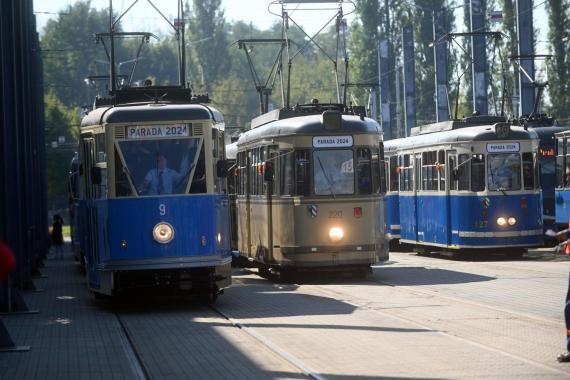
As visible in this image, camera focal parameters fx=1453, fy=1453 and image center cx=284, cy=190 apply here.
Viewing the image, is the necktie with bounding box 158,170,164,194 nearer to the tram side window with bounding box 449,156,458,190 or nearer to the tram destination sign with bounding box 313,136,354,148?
the tram destination sign with bounding box 313,136,354,148

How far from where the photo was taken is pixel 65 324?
61.3ft

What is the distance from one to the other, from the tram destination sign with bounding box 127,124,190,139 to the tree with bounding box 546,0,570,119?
183 feet

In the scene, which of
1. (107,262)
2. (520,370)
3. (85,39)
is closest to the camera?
(520,370)

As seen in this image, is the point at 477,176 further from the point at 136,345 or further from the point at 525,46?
the point at 136,345

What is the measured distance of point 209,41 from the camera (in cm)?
13238

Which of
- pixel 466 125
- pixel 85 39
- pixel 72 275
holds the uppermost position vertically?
pixel 85 39

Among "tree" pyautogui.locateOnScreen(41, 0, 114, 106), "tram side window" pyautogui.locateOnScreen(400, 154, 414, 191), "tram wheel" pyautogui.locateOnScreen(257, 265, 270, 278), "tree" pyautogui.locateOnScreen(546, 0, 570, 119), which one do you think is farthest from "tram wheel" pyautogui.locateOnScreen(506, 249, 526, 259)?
"tree" pyautogui.locateOnScreen(41, 0, 114, 106)

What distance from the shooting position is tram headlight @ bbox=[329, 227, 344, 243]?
24.9 m

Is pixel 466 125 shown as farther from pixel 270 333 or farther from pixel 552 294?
pixel 270 333

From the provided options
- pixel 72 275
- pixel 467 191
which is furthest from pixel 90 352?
pixel 72 275

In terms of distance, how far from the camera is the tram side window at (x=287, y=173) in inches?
992

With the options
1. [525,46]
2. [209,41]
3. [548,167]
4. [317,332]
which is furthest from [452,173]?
[209,41]

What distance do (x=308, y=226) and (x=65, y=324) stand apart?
709 centimetres

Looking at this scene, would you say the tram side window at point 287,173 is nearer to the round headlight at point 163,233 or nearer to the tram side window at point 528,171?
the round headlight at point 163,233
